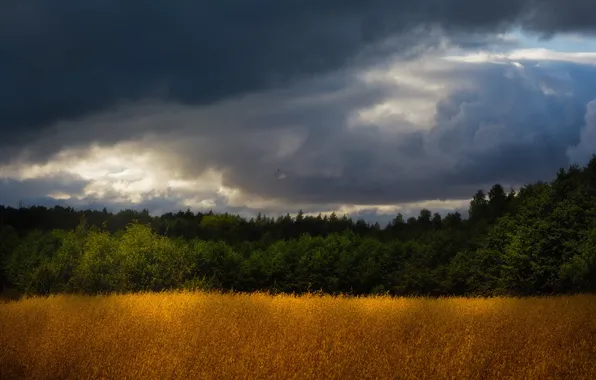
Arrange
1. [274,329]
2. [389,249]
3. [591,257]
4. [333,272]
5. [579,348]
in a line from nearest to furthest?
[579,348], [274,329], [591,257], [389,249], [333,272]

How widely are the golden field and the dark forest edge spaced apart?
13.0 metres

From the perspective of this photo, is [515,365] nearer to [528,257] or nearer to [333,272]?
[528,257]

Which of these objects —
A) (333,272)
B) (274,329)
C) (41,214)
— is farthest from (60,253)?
(41,214)

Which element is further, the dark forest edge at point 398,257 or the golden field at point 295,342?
the dark forest edge at point 398,257

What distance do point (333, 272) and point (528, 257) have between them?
2514 centimetres

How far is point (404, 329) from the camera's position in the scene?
14.5 m

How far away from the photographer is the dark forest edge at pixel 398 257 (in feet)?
120

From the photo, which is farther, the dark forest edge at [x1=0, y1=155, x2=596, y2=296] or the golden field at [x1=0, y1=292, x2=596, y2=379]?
the dark forest edge at [x1=0, y1=155, x2=596, y2=296]

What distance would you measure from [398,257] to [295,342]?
4342 centimetres

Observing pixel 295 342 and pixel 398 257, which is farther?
pixel 398 257

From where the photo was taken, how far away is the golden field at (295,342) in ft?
33.0

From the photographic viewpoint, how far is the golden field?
10055mm

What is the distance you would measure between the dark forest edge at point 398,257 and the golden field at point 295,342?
42.8 ft

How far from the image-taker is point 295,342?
12.3 m
